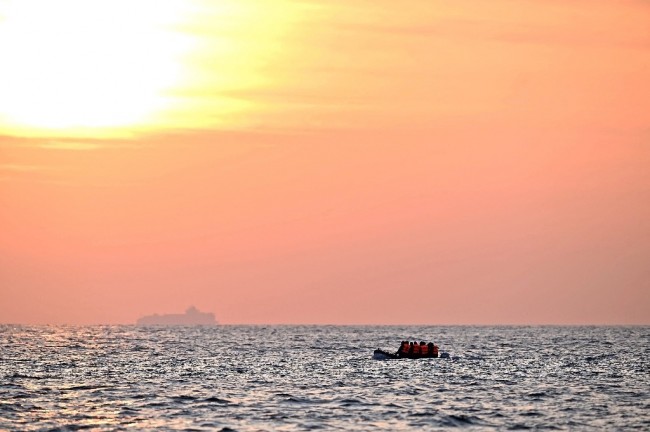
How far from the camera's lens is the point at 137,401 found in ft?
208

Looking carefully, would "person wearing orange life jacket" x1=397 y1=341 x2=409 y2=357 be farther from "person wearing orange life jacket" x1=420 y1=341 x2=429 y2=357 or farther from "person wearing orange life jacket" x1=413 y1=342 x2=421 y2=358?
"person wearing orange life jacket" x1=420 y1=341 x2=429 y2=357

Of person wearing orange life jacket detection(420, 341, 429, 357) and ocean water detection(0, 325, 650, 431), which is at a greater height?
person wearing orange life jacket detection(420, 341, 429, 357)

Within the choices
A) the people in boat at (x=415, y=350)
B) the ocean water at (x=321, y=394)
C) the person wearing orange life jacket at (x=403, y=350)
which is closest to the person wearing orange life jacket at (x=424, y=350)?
the people in boat at (x=415, y=350)

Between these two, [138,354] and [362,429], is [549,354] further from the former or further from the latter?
[362,429]

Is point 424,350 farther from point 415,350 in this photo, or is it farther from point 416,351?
point 415,350

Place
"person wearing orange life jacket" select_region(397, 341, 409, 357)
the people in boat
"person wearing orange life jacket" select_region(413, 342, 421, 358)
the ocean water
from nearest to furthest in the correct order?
the ocean water
"person wearing orange life jacket" select_region(397, 341, 409, 357)
the people in boat
"person wearing orange life jacket" select_region(413, 342, 421, 358)

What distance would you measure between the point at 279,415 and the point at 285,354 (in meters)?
64.4

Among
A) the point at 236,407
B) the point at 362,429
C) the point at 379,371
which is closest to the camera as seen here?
the point at 362,429

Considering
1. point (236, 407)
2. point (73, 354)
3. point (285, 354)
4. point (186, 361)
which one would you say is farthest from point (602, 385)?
point (73, 354)

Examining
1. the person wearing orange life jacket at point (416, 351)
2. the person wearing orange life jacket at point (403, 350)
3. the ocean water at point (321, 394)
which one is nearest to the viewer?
the ocean water at point (321, 394)

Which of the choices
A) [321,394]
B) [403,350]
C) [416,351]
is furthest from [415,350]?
[321,394]

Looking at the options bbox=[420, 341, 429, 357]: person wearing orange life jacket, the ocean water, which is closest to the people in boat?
bbox=[420, 341, 429, 357]: person wearing orange life jacket

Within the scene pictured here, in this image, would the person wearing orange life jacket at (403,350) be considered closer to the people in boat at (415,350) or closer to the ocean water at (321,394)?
the people in boat at (415,350)

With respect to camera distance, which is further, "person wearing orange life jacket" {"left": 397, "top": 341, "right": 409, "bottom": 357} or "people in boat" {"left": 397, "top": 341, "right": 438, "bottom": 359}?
"people in boat" {"left": 397, "top": 341, "right": 438, "bottom": 359}
